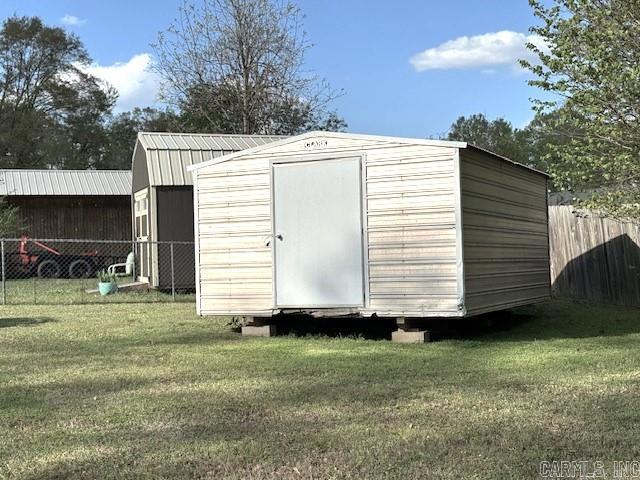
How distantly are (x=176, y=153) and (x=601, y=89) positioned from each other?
9.16 meters

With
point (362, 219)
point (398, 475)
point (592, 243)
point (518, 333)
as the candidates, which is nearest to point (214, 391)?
point (398, 475)

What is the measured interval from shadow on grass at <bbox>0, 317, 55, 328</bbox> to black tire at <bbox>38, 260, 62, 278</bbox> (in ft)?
33.0

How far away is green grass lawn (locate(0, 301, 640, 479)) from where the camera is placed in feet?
12.0

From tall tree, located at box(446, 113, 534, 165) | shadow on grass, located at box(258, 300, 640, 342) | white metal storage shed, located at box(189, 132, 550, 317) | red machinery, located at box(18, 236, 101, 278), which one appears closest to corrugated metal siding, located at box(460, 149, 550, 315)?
white metal storage shed, located at box(189, 132, 550, 317)

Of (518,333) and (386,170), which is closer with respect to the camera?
(386,170)

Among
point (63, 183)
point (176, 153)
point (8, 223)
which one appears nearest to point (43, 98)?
point (63, 183)

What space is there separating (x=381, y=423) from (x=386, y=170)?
389cm

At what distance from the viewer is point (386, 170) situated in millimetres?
7691

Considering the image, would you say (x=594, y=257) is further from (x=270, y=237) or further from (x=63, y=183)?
(x=63, y=183)

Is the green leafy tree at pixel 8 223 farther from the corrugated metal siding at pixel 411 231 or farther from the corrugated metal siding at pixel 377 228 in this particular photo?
the corrugated metal siding at pixel 411 231

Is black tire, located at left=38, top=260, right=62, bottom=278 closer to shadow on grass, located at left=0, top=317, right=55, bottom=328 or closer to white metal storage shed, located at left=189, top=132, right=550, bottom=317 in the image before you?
shadow on grass, located at left=0, top=317, right=55, bottom=328

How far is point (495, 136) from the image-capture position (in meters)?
46.5

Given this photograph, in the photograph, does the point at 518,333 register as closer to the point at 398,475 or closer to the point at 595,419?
the point at 595,419

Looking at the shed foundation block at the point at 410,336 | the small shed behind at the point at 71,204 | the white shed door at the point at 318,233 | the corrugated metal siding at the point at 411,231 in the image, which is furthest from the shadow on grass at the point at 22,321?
the small shed behind at the point at 71,204
